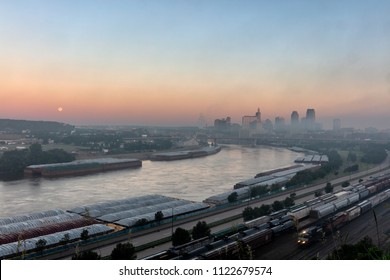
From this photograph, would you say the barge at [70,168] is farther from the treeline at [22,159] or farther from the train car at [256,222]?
the train car at [256,222]

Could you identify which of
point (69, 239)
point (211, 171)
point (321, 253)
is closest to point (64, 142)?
point (211, 171)

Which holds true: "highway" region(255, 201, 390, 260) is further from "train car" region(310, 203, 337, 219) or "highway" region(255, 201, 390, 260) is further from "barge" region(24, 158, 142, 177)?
"barge" region(24, 158, 142, 177)

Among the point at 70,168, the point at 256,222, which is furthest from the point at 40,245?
the point at 70,168

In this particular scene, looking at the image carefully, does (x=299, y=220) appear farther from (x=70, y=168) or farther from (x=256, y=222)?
(x=70, y=168)

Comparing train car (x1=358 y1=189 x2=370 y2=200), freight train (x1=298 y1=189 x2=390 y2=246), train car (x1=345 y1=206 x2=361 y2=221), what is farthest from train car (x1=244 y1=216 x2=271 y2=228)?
train car (x1=358 y1=189 x2=370 y2=200)

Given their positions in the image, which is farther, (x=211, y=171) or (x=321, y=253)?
(x=211, y=171)

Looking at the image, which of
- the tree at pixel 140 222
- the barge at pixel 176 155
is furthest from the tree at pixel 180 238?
the barge at pixel 176 155

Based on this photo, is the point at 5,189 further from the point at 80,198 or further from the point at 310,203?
the point at 310,203
